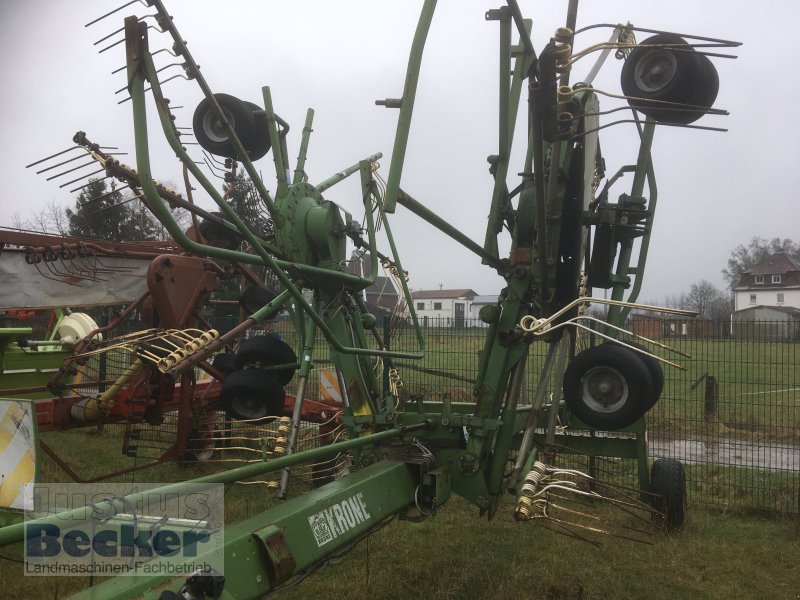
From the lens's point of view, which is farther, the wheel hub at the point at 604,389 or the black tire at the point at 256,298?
the black tire at the point at 256,298

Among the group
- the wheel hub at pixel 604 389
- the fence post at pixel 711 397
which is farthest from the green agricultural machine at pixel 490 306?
the fence post at pixel 711 397

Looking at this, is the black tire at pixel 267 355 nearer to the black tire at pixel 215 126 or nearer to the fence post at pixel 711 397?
the black tire at pixel 215 126

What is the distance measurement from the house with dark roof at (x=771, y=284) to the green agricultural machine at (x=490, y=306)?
64.4 metres

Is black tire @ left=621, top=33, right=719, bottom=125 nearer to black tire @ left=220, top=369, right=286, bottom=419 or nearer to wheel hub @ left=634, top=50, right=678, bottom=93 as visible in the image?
wheel hub @ left=634, top=50, right=678, bottom=93

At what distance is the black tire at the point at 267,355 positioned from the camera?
4.87 meters

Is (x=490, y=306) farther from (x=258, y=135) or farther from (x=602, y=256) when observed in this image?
(x=258, y=135)

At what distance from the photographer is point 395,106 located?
325cm

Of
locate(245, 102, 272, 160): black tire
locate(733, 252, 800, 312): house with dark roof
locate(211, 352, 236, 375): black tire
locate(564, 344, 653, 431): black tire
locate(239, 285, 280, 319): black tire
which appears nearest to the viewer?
locate(564, 344, 653, 431): black tire

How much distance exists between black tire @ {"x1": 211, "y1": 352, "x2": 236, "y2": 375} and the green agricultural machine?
5.40 ft

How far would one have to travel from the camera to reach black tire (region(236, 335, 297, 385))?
4867mm

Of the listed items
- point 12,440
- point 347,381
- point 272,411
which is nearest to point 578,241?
point 347,381

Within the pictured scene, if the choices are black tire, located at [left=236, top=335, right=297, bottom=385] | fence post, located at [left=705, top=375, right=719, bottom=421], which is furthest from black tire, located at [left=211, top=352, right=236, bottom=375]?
fence post, located at [left=705, top=375, right=719, bottom=421]

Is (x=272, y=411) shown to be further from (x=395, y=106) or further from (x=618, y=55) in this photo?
(x=618, y=55)

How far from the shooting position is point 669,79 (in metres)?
3.45
